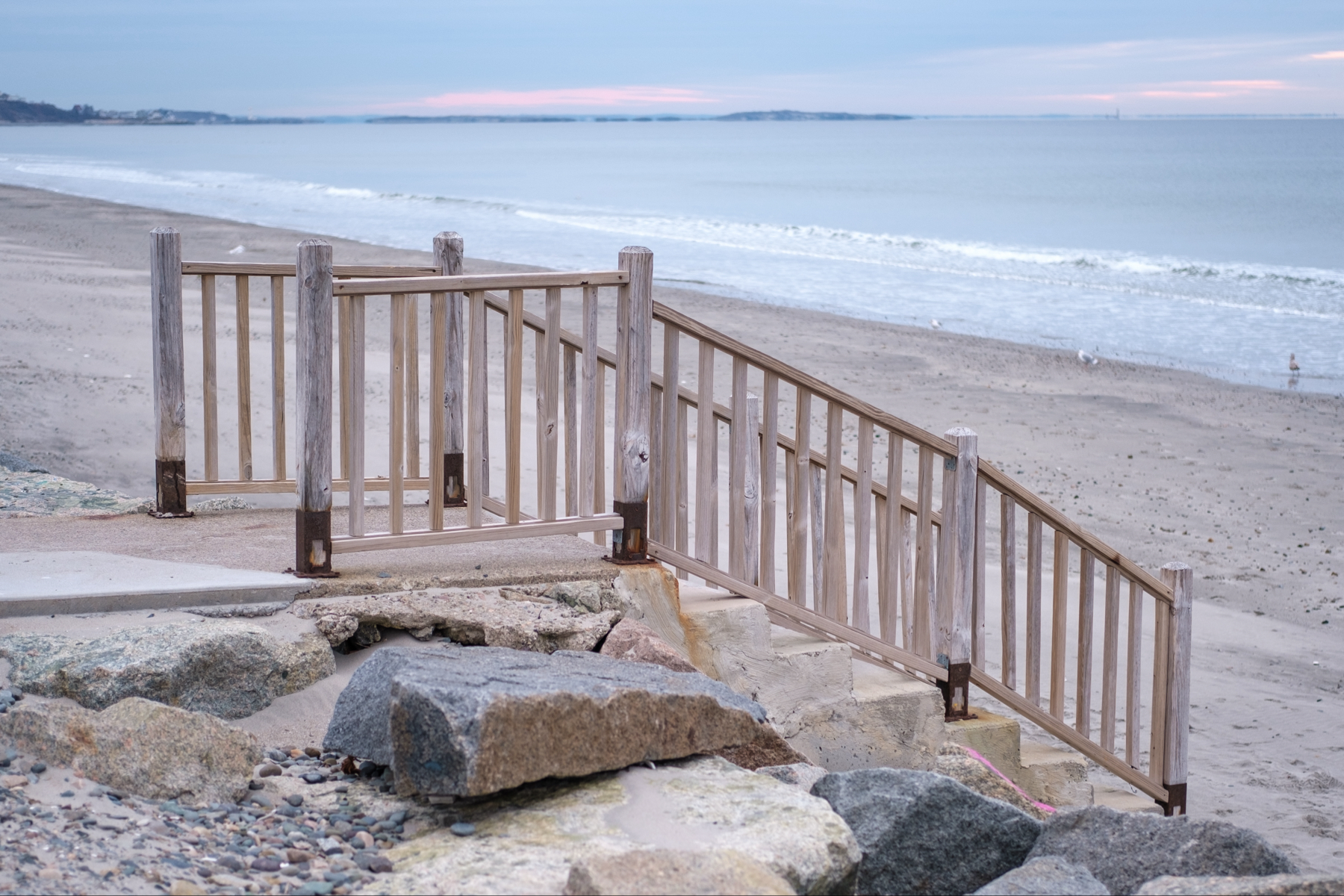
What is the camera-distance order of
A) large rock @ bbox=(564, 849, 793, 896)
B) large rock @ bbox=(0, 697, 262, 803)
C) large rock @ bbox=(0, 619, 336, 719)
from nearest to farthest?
1. large rock @ bbox=(564, 849, 793, 896)
2. large rock @ bbox=(0, 697, 262, 803)
3. large rock @ bbox=(0, 619, 336, 719)

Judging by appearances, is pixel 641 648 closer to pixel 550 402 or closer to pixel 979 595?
pixel 550 402

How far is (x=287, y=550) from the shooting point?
5168 millimetres

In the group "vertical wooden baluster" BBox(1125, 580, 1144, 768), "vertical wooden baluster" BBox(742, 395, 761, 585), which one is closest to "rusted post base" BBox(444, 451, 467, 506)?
"vertical wooden baluster" BBox(742, 395, 761, 585)

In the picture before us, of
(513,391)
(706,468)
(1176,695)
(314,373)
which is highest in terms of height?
(314,373)

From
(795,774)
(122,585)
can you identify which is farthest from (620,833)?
(122,585)

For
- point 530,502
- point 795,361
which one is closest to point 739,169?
point 795,361

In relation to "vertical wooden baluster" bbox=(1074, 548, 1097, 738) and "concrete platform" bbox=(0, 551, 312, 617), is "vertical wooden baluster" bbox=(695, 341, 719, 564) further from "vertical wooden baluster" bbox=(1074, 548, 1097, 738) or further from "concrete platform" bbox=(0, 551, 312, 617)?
"vertical wooden baluster" bbox=(1074, 548, 1097, 738)

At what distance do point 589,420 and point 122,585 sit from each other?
183 cm

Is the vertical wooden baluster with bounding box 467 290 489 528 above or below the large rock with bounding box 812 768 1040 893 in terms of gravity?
above

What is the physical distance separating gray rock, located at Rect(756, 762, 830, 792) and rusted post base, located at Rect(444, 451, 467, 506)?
269cm

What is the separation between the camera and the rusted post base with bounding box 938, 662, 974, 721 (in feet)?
18.1

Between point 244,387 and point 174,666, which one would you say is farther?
point 244,387

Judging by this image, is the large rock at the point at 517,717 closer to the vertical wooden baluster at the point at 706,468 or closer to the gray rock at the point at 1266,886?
the vertical wooden baluster at the point at 706,468

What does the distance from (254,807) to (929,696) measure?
296cm
